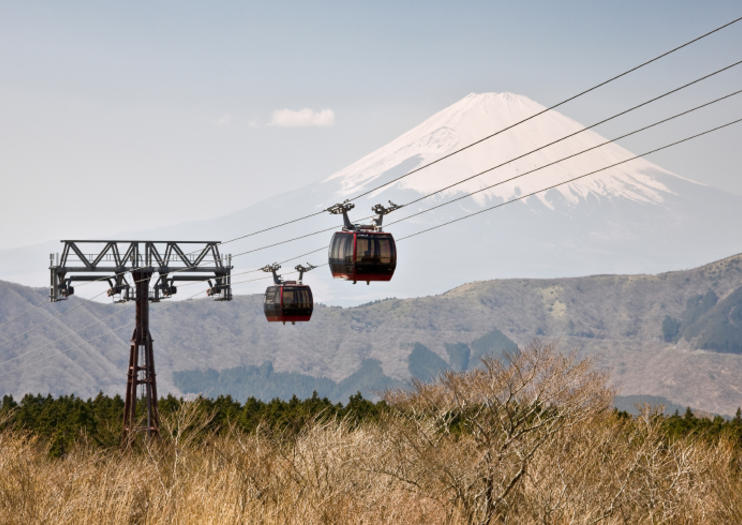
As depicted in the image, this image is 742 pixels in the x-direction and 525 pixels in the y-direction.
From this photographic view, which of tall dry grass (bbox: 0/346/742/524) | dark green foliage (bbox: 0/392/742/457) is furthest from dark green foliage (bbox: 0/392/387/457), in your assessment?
tall dry grass (bbox: 0/346/742/524)

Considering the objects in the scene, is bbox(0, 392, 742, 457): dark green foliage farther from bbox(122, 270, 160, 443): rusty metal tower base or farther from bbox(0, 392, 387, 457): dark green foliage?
bbox(122, 270, 160, 443): rusty metal tower base

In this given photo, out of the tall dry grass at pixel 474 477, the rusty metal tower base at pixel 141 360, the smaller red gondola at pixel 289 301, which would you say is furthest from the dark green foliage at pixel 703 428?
the rusty metal tower base at pixel 141 360

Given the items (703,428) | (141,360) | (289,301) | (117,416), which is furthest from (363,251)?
(117,416)

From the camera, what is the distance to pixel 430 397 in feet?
136

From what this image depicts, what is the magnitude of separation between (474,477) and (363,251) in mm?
7981

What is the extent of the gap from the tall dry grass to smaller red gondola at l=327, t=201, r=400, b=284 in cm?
566

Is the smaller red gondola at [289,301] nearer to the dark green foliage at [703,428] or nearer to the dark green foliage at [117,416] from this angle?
the dark green foliage at [117,416]

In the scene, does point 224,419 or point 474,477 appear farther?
point 224,419

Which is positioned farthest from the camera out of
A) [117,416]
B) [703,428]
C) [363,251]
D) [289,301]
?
[117,416]

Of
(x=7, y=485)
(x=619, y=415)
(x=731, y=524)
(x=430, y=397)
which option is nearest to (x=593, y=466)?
(x=731, y=524)

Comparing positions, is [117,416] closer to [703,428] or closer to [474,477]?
[703,428]

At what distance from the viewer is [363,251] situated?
27906 millimetres

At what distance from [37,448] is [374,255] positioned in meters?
29.3

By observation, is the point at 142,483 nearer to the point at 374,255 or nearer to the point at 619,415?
the point at 374,255
